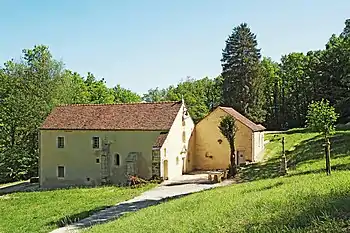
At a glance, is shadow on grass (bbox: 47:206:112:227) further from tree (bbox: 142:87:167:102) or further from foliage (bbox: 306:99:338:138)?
tree (bbox: 142:87:167:102)

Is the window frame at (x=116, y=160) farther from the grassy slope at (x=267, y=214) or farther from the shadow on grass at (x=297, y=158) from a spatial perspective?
the grassy slope at (x=267, y=214)

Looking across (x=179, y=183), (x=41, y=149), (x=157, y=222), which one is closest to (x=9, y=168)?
(x=41, y=149)

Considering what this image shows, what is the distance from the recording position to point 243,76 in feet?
204

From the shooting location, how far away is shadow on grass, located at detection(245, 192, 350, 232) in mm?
8352

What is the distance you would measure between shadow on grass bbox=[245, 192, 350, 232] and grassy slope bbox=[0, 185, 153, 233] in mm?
12581

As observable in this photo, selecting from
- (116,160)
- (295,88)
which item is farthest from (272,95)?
(116,160)

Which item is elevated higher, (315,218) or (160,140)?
(160,140)

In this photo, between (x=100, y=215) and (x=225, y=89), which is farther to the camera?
(x=225, y=89)

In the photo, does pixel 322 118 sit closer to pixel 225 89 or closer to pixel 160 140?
pixel 160 140

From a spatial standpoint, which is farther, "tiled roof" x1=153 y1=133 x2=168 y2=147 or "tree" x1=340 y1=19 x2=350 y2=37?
"tree" x1=340 y1=19 x2=350 y2=37

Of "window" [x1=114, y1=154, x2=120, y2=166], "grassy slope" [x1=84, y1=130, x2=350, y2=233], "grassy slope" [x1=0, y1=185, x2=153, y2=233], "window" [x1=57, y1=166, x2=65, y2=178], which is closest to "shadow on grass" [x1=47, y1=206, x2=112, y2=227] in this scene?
"grassy slope" [x1=0, y1=185, x2=153, y2=233]

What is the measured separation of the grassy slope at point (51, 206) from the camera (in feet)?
69.9

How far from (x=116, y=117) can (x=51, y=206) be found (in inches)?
534

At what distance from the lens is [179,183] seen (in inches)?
1284
